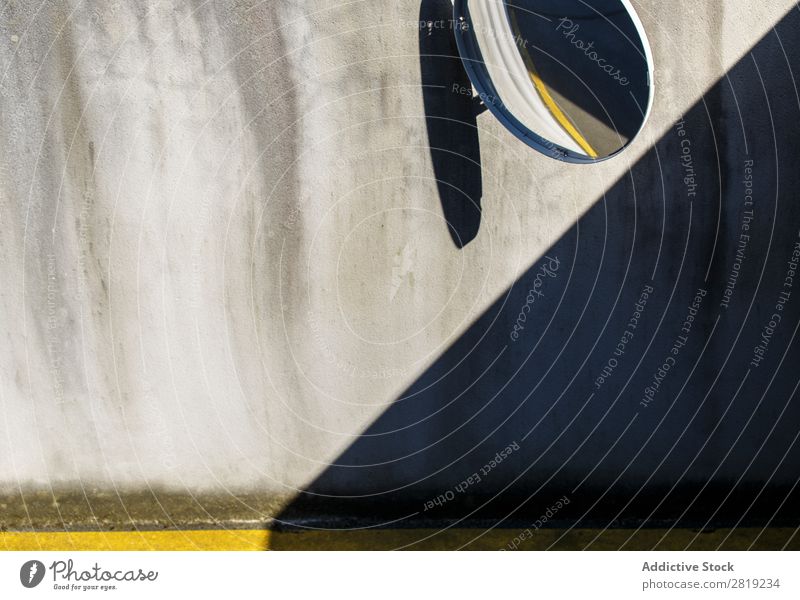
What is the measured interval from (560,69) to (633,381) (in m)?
2.42

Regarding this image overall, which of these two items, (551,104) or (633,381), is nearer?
(551,104)

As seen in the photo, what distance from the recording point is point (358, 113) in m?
5.46

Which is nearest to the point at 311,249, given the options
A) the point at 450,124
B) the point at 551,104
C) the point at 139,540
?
the point at 450,124

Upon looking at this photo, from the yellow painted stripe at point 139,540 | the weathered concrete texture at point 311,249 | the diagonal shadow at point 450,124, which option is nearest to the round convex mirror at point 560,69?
the diagonal shadow at point 450,124

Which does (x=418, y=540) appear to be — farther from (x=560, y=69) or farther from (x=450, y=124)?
(x=560, y=69)

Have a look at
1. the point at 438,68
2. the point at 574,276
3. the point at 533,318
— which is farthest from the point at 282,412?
the point at 438,68

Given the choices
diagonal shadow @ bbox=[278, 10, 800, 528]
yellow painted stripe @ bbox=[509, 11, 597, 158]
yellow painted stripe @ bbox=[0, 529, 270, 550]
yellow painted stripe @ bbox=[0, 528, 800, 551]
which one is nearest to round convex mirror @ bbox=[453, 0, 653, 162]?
yellow painted stripe @ bbox=[509, 11, 597, 158]

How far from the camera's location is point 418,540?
19.1 feet

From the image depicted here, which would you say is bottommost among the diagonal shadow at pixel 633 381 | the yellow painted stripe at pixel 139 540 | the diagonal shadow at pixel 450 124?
the yellow painted stripe at pixel 139 540

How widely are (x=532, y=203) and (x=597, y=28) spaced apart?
127 centimetres

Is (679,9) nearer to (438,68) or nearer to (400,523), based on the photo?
(438,68)

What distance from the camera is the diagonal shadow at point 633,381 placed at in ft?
18.2

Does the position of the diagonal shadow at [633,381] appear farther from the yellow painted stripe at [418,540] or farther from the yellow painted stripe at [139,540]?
the yellow painted stripe at [139,540]

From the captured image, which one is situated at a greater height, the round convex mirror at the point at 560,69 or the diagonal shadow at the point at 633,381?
the round convex mirror at the point at 560,69
